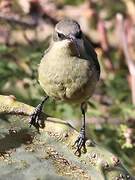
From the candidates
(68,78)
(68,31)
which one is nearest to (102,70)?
(68,78)

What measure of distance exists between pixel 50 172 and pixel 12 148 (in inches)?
9.5

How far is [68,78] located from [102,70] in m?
1.82

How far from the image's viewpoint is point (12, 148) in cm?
222

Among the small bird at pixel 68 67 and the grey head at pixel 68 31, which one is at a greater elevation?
the grey head at pixel 68 31

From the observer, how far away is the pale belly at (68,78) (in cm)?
269

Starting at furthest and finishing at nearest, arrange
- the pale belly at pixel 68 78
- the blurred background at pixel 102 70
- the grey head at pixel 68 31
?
the blurred background at pixel 102 70
the pale belly at pixel 68 78
the grey head at pixel 68 31

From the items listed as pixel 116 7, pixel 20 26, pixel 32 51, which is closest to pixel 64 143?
pixel 32 51

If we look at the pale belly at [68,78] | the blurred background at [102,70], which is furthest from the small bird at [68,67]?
the blurred background at [102,70]

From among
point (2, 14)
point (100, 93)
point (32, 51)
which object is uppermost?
point (2, 14)

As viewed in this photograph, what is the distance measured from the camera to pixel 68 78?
271 cm

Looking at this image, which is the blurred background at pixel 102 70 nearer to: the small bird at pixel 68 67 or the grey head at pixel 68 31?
the small bird at pixel 68 67

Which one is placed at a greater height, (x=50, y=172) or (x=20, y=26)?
(x=20, y=26)

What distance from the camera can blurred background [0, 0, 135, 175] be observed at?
360 centimetres

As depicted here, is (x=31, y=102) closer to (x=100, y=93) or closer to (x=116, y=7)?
(x=100, y=93)
